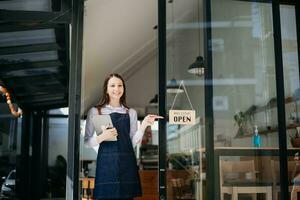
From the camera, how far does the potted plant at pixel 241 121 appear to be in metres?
3.43

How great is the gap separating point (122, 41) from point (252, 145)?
277 centimetres

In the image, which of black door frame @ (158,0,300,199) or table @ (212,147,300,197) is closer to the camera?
black door frame @ (158,0,300,199)

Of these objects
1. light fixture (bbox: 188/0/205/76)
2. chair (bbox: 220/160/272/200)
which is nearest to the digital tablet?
light fixture (bbox: 188/0/205/76)

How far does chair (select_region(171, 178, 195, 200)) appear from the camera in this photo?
3.27 metres

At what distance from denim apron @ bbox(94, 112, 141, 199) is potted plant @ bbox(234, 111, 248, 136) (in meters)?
1.03

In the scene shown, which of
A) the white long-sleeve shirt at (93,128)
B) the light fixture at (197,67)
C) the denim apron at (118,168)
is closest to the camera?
the denim apron at (118,168)

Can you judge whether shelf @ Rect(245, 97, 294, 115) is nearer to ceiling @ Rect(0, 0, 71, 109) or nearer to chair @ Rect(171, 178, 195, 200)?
chair @ Rect(171, 178, 195, 200)

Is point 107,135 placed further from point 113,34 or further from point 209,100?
point 113,34

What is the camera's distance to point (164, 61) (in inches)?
131

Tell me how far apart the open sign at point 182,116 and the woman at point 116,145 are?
0.22 m

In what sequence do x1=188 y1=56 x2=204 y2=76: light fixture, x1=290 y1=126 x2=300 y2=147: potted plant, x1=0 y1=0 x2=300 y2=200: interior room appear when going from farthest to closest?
x1=290 y1=126 x2=300 y2=147: potted plant, x1=188 y1=56 x2=204 y2=76: light fixture, x1=0 y1=0 x2=300 y2=200: interior room

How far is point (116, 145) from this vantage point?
117 inches

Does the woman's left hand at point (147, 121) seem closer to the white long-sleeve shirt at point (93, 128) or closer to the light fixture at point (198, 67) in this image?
the white long-sleeve shirt at point (93, 128)

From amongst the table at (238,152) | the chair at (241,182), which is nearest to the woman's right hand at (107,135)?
the table at (238,152)
